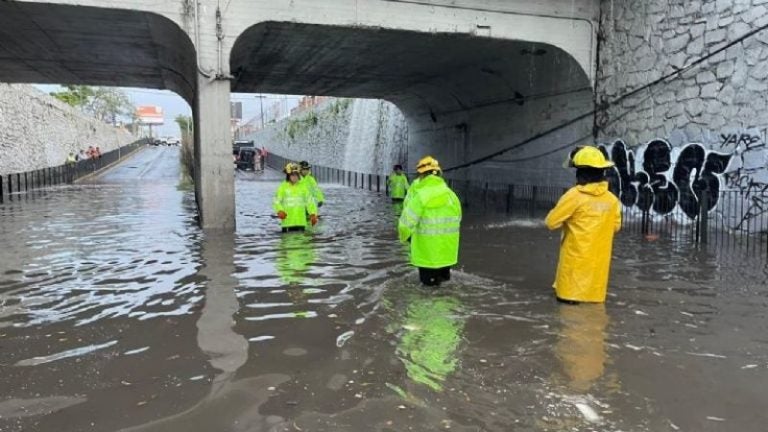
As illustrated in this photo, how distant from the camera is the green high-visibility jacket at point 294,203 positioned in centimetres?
1193

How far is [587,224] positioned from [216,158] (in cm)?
947

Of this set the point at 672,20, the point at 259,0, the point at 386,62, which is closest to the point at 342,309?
the point at 259,0

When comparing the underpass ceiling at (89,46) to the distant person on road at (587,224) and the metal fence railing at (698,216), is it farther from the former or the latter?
the metal fence railing at (698,216)

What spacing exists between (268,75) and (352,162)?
57.6 feet

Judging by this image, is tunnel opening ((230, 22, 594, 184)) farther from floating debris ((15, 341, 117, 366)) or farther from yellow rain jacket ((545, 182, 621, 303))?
floating debris ((15, 341, 117, 366))

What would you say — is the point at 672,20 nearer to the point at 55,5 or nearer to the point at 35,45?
the point at 55,5

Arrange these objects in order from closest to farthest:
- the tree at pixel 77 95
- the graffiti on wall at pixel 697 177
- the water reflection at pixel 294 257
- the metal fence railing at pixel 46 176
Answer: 1. the water reflection at pixel 294 257
2. the graffiti on wall at pixel 697 177
3. the metal fence railing at pixel 46 176
4. the tree at pixel 77 95

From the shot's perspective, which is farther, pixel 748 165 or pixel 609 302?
pixel 748 165

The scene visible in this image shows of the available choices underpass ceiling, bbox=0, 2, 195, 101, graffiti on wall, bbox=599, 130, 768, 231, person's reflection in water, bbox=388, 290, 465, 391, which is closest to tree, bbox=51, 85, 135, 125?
underpass ceiling, bbox=0, 2, 195, 101

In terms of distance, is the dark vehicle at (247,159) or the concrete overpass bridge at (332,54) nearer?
the concrete overpass bridge at (332,54)

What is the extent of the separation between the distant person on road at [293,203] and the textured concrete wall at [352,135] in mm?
19238

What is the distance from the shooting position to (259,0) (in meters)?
13.5

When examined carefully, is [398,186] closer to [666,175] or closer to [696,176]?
[666,175]

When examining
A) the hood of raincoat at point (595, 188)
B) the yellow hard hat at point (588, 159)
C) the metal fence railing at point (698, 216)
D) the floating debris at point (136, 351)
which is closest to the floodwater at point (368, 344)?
the floating debris at point (136, 351)
